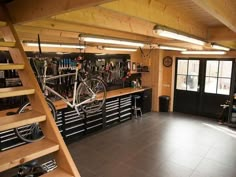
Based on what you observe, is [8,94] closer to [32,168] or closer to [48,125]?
[48,125]

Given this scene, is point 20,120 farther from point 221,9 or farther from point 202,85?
point 202,85

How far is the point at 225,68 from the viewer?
670cm

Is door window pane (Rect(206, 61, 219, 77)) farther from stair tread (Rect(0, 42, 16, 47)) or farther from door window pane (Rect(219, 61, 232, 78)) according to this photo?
stair tread (Rect(0, 42, 16, 47))

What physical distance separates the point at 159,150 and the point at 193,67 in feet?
12.5

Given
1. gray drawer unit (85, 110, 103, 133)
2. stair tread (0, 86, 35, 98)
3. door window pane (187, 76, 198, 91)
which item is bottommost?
gray drawer unit (85, 110, 103, 133)

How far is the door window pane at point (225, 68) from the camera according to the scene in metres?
6.62

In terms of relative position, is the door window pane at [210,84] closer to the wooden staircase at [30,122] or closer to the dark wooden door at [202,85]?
the dark wooden door at [202,85]

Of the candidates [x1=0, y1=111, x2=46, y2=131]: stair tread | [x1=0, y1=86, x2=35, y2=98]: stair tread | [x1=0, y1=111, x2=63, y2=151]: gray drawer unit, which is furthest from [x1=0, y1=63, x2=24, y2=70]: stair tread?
[x1=0, y1=111, x2=63, y2=151]: gray drawer unit

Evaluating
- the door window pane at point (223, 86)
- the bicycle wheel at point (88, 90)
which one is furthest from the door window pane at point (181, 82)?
the bicycle wheel at point (88, 90)

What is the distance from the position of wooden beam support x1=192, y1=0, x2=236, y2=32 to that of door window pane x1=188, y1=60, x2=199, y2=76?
5.49 m

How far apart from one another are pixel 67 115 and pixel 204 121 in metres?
4.49

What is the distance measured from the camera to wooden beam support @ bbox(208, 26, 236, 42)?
10.2 feet

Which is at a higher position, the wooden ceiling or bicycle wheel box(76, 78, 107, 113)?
the wooden ceiling

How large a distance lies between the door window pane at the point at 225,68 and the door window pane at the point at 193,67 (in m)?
0.76
